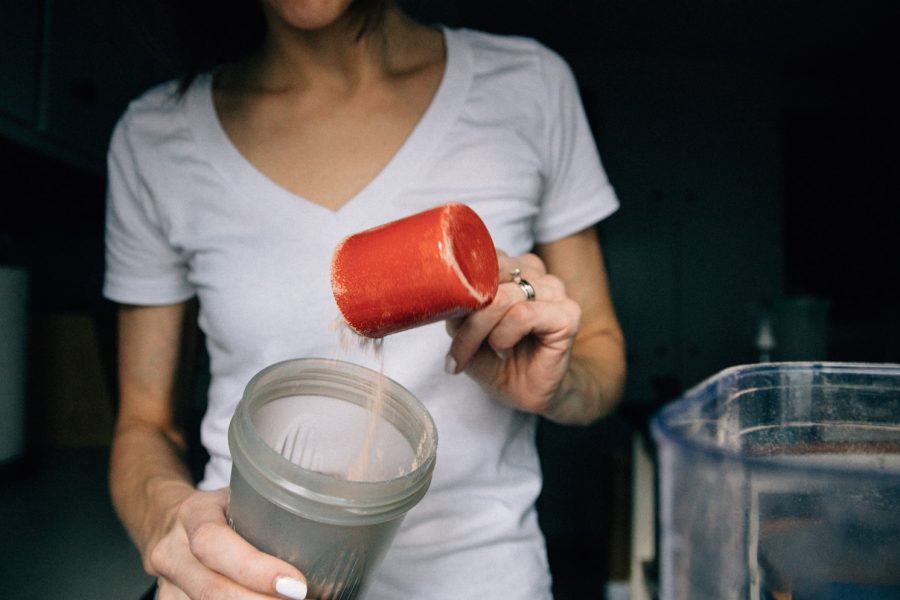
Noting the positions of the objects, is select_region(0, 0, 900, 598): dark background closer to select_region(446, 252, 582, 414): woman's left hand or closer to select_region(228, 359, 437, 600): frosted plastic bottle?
select_region(446, 252, 582, 414): woman's left hand

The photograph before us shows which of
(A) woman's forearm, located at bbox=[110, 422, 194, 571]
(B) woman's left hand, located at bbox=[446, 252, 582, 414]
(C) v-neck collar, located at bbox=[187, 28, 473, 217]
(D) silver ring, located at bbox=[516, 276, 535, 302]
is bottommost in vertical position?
(A) woman's forearm, located at bbox=[110, 422, 194, 571]

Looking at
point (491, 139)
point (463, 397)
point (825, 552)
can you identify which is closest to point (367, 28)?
point (491, 139)

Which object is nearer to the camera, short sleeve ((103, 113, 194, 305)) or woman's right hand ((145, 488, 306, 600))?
woman's right hand ((145, 488, 306, 600))

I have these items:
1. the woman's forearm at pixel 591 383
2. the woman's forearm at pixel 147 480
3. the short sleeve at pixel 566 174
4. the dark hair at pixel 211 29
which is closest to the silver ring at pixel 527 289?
the woman's forearm at pixel 591 383

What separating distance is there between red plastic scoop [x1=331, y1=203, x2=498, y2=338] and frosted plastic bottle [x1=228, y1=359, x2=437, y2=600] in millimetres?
62

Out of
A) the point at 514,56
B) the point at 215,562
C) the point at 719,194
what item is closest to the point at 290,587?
the point at 215,562

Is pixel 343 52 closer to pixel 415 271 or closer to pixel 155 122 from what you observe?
pixel 155 122

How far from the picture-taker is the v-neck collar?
0.72m

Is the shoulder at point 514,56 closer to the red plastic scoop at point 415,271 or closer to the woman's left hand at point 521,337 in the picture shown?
the woman's left hand at point 521,337

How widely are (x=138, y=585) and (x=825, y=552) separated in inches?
30.1

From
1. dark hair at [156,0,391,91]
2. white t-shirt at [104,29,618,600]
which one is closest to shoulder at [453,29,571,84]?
Result: white t-shirt at [104,29,618,600]

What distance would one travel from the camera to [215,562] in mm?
436

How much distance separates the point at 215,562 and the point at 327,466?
0.45ft

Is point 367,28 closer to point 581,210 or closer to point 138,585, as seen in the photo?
point 581,210
